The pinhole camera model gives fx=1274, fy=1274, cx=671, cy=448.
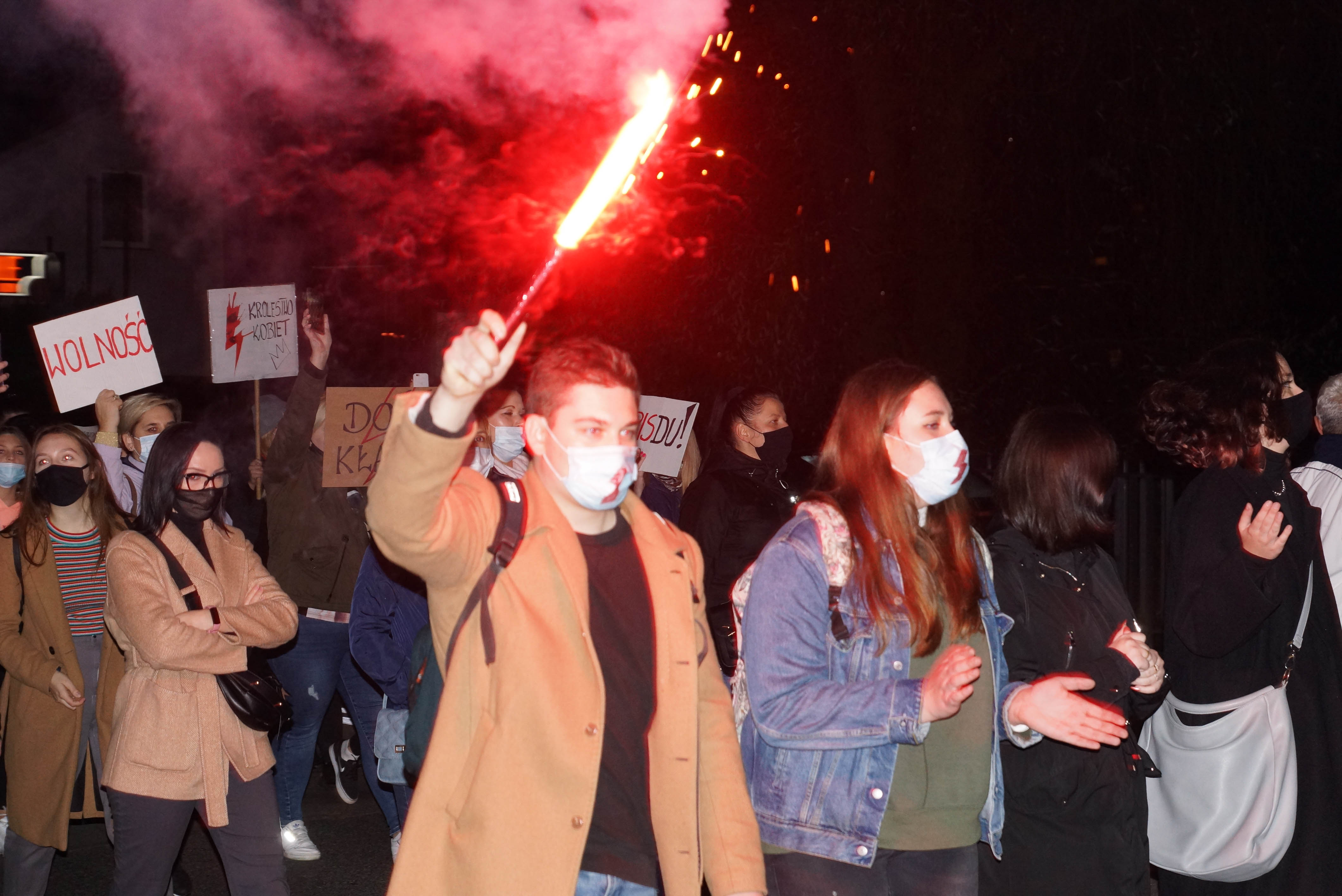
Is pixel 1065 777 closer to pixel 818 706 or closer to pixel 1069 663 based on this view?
pixel 1069 663

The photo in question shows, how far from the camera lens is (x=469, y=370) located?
2.51m

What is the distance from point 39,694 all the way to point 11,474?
44.1 inches

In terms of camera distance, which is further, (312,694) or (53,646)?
(312,694)

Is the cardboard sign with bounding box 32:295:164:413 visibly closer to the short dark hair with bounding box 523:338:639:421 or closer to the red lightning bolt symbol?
the red lightning bolt symbol

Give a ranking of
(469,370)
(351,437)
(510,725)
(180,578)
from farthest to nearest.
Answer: (351,437), (180,578), (510,725), (469,370)

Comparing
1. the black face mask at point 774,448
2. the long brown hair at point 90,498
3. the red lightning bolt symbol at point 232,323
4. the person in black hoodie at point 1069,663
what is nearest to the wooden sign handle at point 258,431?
the red lightning bolt symbol at point 232,323

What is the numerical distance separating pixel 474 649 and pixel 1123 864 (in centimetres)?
217

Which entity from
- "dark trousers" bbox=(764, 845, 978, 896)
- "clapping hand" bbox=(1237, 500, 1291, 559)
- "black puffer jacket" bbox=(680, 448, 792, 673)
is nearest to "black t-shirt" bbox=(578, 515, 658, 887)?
"dark trousers" bbox=(764, 845, 978, 896)

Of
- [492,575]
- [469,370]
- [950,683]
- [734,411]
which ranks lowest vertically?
[950,683]

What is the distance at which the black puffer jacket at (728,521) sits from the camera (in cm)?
607

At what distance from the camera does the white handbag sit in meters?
4.42

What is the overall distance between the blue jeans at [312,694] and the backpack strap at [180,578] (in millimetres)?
1827

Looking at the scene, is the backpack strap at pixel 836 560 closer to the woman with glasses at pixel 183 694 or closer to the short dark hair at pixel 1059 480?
the short dark hair at pixel 1059 480

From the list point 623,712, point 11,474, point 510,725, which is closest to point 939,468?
point 623,712
